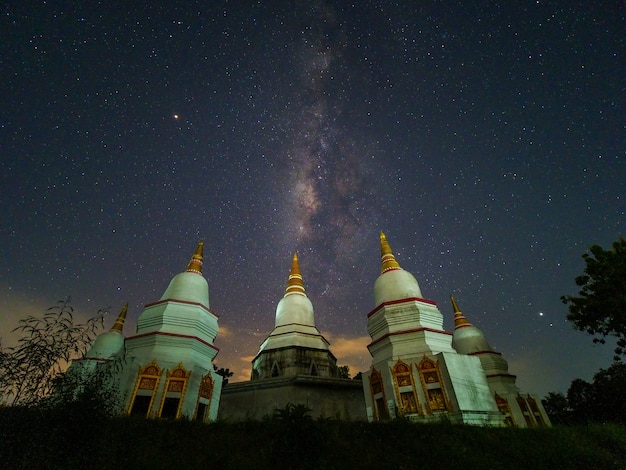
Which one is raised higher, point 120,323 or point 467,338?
point 120,323

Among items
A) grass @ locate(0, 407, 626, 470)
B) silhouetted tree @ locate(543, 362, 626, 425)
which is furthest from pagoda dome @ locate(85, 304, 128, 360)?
silhouetted tree @ locate(543, 362, 626, 425)

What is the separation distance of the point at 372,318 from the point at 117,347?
18.5 m

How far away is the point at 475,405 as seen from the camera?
15.5 m

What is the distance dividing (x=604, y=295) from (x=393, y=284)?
12.5 meters

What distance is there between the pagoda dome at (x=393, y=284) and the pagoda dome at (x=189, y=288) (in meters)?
10.8

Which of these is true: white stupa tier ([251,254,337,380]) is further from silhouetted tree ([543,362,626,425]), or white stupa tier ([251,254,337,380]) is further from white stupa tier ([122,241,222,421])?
silhouetted tree ([543,362,626,425])

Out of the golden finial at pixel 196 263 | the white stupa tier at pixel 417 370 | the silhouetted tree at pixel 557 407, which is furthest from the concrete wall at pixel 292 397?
the silhouetted tree at pixel 557 407

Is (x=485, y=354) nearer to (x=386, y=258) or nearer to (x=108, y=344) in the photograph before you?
(x=386, y=258)

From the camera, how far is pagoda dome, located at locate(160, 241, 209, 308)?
66.4 feet

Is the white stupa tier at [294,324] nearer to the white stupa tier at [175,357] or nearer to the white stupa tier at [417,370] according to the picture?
the white stupa tier at [175,357]

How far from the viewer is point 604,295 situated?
20.5 metres

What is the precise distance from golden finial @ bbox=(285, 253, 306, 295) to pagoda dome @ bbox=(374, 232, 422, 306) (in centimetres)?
1012

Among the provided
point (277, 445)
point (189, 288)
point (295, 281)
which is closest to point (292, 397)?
point (189, 288)

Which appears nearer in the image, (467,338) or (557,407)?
(467,338)
